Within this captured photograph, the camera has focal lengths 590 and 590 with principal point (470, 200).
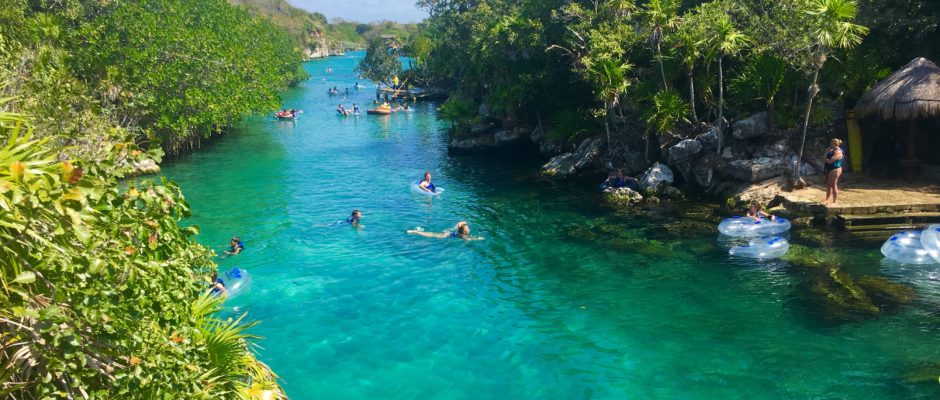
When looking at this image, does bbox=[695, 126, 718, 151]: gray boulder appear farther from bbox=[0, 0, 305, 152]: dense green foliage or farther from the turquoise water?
bbox=[0, 0, 305, 152]: dense green foliage

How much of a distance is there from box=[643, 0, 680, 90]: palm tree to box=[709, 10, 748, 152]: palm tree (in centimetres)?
181

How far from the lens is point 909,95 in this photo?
67.1ft

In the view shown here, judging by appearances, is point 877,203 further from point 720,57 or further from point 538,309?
point 538,309

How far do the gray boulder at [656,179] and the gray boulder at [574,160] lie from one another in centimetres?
482

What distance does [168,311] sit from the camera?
6820 mm

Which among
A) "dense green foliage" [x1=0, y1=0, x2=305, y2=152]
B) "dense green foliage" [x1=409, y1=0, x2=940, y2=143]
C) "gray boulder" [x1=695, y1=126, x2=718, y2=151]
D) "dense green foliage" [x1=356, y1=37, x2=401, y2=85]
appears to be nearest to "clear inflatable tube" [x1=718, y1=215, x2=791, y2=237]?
"dense green foliage" [x1=409, y1=0, x2=940, y2=143]

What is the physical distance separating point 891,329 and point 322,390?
527 inches

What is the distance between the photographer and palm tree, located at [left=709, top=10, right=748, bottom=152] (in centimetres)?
2352

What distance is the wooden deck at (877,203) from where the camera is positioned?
65.4 feet

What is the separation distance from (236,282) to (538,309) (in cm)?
883

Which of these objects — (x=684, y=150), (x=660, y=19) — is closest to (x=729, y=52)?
(x=660, y=19)

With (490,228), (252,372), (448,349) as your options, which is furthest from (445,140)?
(252,372)

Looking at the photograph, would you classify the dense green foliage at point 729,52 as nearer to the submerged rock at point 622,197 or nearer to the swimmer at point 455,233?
the submerged rock at point 622,197

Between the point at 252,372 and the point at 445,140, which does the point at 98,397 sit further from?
the point at 445,140
